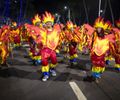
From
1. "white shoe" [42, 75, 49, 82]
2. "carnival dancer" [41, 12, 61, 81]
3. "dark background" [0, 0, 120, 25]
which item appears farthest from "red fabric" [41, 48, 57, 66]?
"dark background" [0, 0, 120, 25]

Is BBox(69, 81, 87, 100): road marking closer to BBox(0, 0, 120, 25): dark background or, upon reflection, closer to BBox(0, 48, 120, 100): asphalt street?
BBox(0, 48, 120, 100): asphalt street

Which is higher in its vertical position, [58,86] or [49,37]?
[49,37]

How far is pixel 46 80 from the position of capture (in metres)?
9.84

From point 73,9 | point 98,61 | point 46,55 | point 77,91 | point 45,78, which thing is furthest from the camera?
point 73,9

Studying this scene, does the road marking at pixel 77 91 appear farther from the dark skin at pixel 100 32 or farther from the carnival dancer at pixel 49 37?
the dark skin at pixel 100 32

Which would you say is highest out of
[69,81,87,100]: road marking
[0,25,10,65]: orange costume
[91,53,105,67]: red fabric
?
[0,25,10,65]: orange costume

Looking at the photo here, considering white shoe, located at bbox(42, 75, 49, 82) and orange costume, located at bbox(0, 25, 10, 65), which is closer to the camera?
white shoe, located at bbox(42, 75, 49, 82)

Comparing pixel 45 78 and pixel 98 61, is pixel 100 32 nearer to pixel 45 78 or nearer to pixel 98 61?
pixel 98 61

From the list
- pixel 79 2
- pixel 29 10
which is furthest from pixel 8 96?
pixel 29 10

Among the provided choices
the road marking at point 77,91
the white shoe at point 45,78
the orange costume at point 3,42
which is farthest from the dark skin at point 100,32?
the orange costume at point 3,42

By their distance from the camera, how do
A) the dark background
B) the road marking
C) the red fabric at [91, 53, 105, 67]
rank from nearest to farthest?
the road marking < the red fabric at [91, 53, 105, 67] < the dark background

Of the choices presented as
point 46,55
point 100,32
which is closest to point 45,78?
point 46,55

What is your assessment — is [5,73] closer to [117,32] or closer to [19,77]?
[19,77]

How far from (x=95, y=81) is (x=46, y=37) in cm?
236
